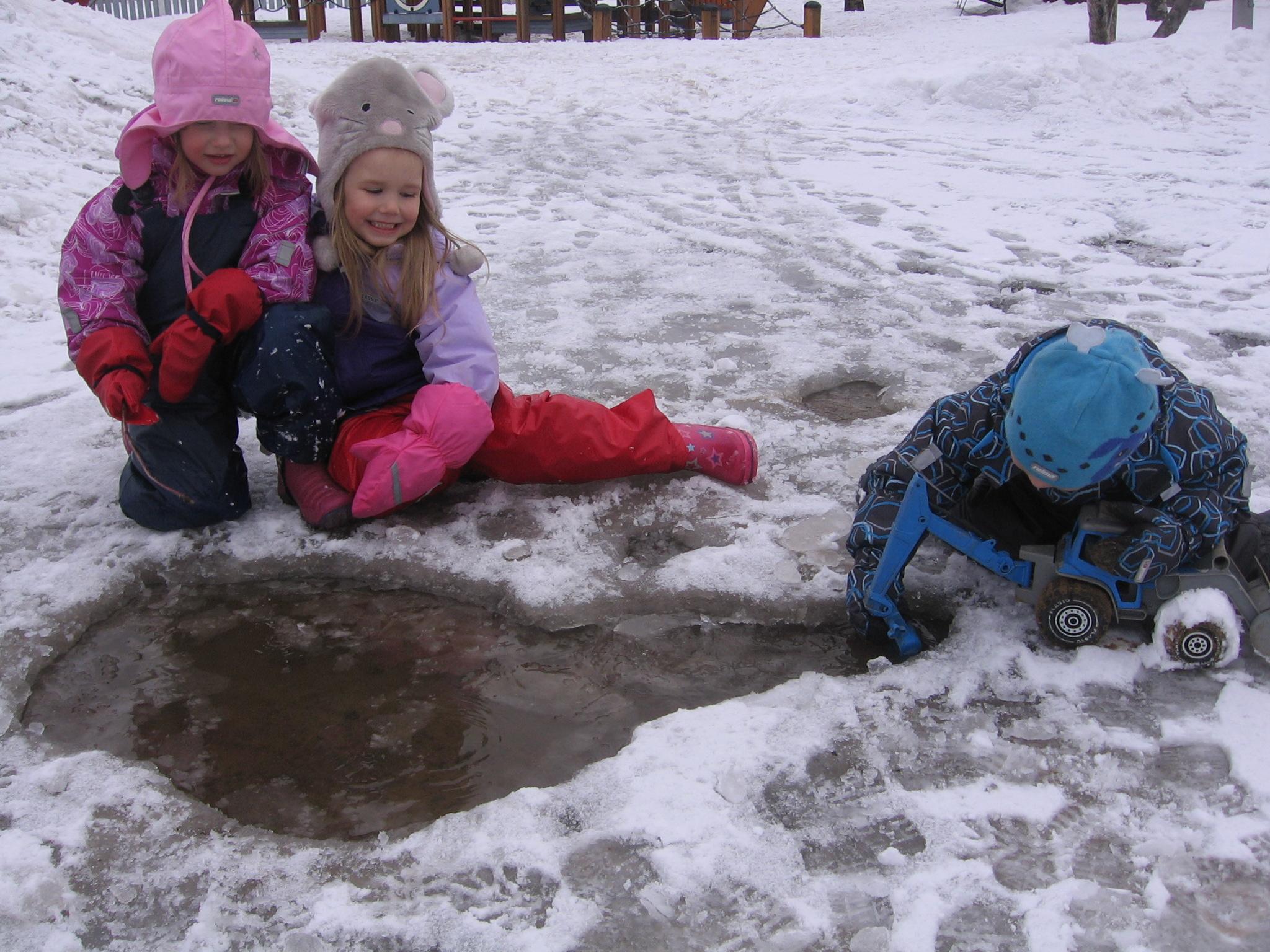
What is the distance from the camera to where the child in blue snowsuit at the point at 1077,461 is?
191 centimetres

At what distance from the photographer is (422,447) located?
2557 mm

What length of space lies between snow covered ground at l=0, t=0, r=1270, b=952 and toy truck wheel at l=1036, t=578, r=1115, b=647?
43 millimetres

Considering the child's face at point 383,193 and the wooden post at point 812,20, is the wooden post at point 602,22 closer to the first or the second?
the wooden post at point 812,20

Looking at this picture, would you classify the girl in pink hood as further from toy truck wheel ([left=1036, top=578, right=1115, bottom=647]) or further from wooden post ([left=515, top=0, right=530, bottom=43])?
wooden post ([left=515, top=0, right=530, bottom=43])

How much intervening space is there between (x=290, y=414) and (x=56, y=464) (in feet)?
3.00

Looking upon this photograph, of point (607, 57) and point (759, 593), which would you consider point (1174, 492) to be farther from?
point (607, 57)

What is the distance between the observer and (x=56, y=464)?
120 inches

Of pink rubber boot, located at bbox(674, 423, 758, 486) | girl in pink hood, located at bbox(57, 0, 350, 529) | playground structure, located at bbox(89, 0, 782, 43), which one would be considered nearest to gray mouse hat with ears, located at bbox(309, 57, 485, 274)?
girl in pink hood, located at bbox(57, 0, 350, 529)

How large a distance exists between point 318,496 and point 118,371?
570 millimetres

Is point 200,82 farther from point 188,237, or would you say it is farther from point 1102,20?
point 1102,20

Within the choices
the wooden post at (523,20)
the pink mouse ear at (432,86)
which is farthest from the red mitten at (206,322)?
the wooden post at (523,20)

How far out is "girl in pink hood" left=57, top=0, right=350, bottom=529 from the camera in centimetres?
249

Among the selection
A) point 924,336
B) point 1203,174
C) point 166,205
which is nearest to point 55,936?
point 166,205

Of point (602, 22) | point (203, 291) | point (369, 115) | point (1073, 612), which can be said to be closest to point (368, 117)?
point (369, 115)
